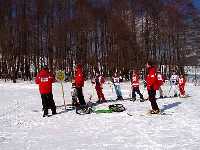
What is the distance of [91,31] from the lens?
48688 millimetres

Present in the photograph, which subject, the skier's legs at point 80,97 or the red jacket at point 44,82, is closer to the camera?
the red jacket at point 44,82

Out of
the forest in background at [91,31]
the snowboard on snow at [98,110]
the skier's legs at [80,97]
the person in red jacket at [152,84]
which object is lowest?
the snowboard on snow at [98,110]

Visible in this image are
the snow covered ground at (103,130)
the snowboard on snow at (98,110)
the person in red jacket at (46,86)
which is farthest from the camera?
the snowboard on snow at (98,110)

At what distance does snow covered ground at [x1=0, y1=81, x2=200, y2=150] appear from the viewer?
10742 millimetres

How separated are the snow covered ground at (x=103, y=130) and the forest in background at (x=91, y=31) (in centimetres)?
2950

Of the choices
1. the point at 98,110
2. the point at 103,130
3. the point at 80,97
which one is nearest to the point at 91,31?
the point at 80,97

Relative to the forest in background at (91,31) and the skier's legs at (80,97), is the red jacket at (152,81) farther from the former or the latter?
the forest in background at (91,31)

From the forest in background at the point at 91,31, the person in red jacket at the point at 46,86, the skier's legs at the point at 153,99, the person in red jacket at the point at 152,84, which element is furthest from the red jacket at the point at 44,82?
the forest in background at the point at 91,31

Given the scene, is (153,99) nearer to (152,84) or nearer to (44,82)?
(152,84)

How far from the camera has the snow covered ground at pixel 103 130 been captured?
1074cm

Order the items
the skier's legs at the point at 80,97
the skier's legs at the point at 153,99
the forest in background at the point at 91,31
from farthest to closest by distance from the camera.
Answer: the forest in background at the point at 91,31, the skier's legs at the point at 80,97, the skier's legs at the point at 153,99

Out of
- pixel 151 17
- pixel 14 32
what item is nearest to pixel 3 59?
pixel 14 32

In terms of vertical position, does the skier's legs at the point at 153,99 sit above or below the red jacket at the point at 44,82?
below

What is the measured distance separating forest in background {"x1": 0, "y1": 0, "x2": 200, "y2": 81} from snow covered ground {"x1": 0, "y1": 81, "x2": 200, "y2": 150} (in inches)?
1161
